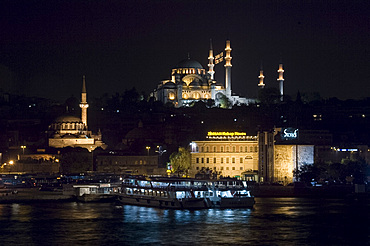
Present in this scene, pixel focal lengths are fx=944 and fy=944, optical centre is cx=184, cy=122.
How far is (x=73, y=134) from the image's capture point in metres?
130

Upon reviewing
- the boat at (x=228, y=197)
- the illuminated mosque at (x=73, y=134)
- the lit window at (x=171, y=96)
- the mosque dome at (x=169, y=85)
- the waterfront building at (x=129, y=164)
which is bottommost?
the boat at (x=228, y=197)

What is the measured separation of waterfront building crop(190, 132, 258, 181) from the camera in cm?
10612

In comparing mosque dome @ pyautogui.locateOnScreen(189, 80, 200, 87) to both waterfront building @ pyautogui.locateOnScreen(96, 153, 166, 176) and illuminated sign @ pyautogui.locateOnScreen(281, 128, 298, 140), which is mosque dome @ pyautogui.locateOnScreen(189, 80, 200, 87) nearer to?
waterfront building @ pyautogui.locateOnScreen(96, 153, 166, 176)

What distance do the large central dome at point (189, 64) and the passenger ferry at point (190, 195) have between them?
88161 millimetres

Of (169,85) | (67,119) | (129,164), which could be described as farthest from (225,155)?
(169,85)

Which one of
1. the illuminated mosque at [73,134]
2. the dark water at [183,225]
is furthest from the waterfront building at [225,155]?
the dark water at [183,225]

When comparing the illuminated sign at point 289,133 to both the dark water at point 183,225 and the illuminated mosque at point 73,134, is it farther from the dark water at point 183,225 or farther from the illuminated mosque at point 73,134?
the illuminated mosque at point 73,134

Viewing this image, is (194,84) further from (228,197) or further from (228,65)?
(228,197)

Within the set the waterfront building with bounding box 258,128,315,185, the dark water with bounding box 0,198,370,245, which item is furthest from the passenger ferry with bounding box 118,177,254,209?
the waterfront building with bounding box 258,128,315,185

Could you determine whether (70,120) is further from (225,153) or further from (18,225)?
(18,225)

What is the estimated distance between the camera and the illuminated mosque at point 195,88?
154m

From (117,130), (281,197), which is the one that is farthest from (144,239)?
(117,130)

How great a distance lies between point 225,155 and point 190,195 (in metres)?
34.9

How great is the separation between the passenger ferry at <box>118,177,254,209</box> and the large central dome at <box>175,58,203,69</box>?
88161mm
